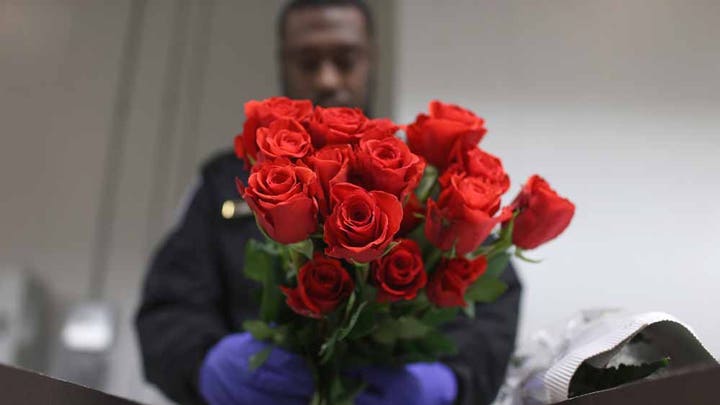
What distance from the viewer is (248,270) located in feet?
1.63

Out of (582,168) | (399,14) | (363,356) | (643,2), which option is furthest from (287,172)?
(399,14)

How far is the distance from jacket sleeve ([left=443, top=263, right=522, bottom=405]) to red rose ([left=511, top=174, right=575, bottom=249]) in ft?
0.55

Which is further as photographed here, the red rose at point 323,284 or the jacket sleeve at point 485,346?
the jacket sleeve at point 485,346

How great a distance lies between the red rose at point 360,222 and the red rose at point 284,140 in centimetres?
4

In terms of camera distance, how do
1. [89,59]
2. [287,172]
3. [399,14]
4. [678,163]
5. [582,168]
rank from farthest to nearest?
[89,59] < [399,14] < [582,168] < [678,163] < [287,172]

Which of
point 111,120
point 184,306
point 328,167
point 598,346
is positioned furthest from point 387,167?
point 111,120

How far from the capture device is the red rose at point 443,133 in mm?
434

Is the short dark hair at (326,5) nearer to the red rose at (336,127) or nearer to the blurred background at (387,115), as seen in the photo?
the blurred background at (387,115)

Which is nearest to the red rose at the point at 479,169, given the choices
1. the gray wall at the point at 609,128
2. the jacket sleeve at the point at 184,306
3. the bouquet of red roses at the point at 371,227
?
the bouquet of red roses at the point at 371,227

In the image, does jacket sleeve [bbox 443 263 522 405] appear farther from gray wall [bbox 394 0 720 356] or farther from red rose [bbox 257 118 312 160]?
red rose [bbox 257 118 312 160]

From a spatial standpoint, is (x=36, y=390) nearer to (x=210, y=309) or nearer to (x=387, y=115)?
(x=210, y=309)

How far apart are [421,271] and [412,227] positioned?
4 cm

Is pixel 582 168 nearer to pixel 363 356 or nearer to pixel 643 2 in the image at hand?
pixel 643 2

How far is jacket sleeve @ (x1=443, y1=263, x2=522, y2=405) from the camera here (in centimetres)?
61
